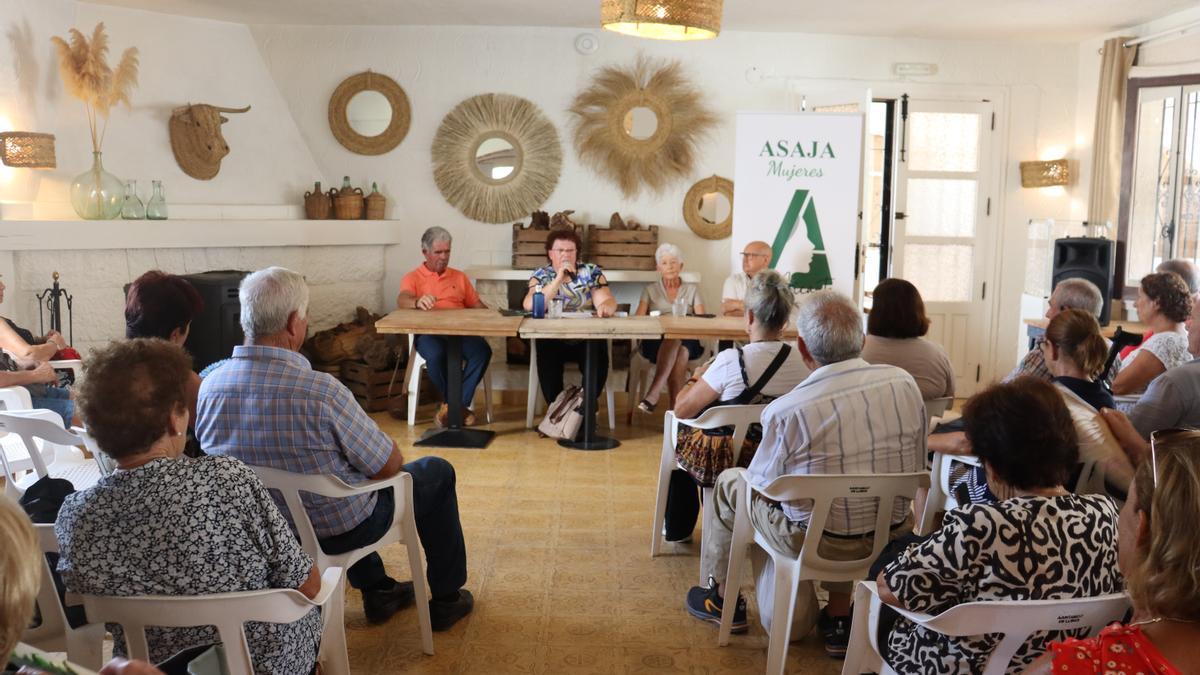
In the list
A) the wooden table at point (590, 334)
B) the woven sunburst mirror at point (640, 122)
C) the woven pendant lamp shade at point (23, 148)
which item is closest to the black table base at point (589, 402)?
the wooden table at point (590, 334)

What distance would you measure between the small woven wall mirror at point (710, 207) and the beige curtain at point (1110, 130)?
2.42 m

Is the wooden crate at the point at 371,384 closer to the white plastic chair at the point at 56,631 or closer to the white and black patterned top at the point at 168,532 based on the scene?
the white plastic chair at the point at 56,631

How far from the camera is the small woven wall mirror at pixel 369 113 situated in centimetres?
684

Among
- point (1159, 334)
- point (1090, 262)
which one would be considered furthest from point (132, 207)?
point (1090, 262)

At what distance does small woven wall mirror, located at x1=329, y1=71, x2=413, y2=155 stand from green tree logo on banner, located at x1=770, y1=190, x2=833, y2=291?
9.00 ft

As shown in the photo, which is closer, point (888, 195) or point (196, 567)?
point (196, 567)

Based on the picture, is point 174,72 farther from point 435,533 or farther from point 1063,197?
point 1063,197

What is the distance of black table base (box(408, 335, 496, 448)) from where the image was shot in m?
5.39

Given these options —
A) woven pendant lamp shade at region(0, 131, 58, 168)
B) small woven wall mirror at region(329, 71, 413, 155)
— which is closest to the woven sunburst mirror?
small woven wall mirror at region(329, 71, 413, 155)

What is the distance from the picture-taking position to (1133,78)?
6332mm

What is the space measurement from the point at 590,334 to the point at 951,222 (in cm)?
331

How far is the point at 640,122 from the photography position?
22.6 ft

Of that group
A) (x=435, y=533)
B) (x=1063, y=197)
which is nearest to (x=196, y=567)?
(x=435, y=533)

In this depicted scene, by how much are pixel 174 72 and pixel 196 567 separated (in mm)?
5118
